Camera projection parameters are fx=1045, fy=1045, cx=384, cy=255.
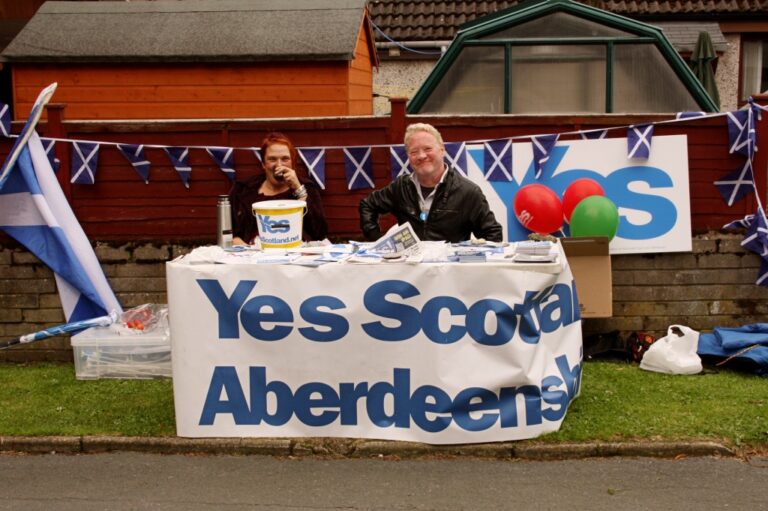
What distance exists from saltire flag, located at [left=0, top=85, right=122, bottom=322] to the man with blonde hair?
2.80 metres

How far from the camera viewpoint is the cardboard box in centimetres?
807

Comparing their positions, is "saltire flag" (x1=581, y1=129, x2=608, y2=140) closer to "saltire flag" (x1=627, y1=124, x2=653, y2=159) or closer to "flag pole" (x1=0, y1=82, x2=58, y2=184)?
"saltire flag" (x1=627, y1=124, x2=653, y2=159)

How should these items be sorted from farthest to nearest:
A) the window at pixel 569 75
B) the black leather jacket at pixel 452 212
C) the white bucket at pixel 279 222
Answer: the window at pixel 569 75, the black leather jacket at pixel 452 212, the white bucket at pixel 279 222

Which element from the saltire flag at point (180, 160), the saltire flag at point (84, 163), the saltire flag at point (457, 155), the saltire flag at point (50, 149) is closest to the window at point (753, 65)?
the saltire flag at point (457, 155)

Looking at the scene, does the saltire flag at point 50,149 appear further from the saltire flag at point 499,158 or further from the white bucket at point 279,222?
the saltire flag at point 499,158

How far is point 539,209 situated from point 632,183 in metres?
0.92

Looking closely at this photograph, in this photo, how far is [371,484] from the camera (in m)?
5.53

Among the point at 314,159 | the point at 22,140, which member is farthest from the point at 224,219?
the point at 22,140

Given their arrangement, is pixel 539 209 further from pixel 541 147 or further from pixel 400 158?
pixel 400 158

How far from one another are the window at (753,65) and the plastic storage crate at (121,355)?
1400 cm

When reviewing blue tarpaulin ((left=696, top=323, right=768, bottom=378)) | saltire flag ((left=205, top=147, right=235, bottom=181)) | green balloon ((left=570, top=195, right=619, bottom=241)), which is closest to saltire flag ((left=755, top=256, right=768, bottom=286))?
blue tarpaulin ((left=696, top=323, right=768, bottom=378))

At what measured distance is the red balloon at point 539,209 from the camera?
26.4ft

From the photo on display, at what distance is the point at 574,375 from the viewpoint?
20.9 ft

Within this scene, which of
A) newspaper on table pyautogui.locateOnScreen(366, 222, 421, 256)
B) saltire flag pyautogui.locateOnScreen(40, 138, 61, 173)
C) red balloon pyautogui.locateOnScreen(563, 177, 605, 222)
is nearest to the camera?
newspaper on table pyautogui.locateOnScreen(366, 222, 421, 256)
